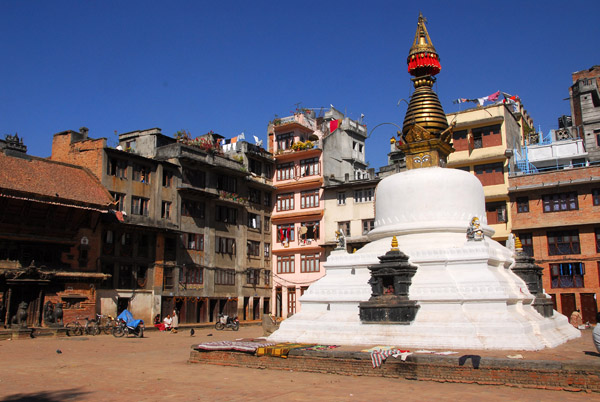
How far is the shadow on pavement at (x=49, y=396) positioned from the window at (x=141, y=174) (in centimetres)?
2992

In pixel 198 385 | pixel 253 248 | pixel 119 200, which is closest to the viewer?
pixel 198 385

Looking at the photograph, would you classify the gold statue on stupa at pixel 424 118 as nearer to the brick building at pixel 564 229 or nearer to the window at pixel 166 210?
the brick building at pixel 564 229

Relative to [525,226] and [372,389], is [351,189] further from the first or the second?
[372,389]

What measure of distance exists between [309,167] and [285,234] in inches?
277

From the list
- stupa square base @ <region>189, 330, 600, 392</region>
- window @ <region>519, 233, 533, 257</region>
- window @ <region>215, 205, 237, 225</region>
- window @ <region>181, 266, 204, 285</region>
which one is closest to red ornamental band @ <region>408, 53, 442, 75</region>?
stupa square base @ <region>189, 330, 600, 392</region>

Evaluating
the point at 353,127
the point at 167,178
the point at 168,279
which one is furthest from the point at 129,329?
the point at 353,127

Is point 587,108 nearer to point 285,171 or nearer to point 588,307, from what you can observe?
point 588,307

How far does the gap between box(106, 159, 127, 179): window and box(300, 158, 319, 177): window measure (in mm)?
19072

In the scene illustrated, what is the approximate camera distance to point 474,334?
17188 millimetres

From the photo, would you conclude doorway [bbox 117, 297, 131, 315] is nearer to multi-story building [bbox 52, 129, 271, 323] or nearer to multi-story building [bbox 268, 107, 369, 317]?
multi-story building [bbox 52, 129, 271, 323]

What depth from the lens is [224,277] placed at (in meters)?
48.7

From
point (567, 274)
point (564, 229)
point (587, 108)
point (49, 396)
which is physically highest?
point (587, 108)

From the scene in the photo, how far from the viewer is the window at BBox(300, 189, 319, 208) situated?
5284 centimetres

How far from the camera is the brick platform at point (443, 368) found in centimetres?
1244
